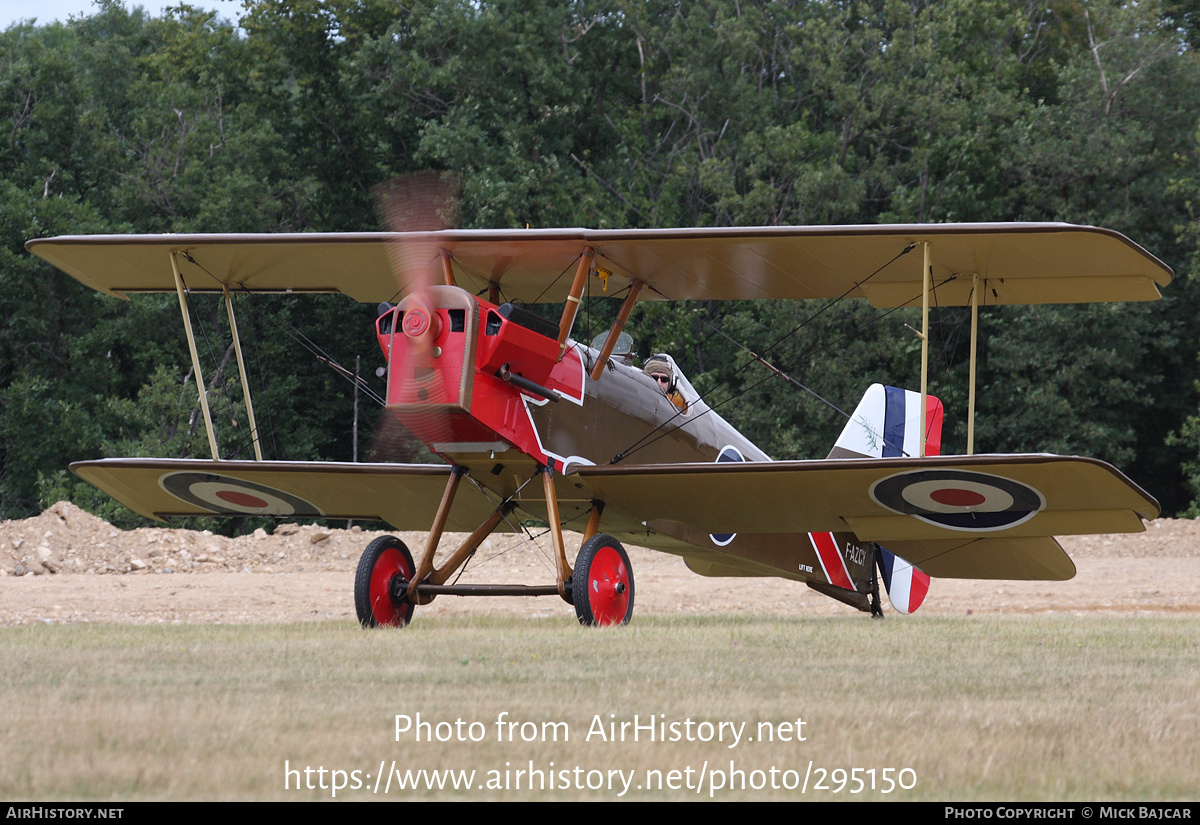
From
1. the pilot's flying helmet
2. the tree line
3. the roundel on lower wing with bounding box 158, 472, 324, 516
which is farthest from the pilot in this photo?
the tree line

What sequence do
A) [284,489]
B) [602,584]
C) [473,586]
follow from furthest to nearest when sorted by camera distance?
[284,489], [602,584], [473,586]

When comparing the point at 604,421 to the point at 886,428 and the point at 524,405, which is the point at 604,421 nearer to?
the point at 524,405

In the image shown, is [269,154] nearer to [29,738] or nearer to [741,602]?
[741,602]

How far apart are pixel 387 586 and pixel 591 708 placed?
445 cm

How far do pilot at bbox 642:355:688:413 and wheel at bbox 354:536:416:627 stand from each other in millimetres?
2544

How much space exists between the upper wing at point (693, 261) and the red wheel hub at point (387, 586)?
2.16 meters

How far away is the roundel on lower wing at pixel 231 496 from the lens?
1044 centimetres

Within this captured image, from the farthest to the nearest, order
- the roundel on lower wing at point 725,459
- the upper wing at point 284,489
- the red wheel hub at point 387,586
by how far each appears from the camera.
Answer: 1. the roundel on lower wing at point 725,459
2. the upper wing at point 284,489
3. the red wheel hub at point 387,586

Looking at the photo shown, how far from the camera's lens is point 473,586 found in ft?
27.2

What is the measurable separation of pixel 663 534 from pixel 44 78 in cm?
2718

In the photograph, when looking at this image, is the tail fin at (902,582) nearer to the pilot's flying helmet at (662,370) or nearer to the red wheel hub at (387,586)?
the pilot's flying helmet at (662,370)

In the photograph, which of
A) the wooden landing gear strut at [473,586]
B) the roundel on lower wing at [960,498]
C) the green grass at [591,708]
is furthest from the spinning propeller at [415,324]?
the roundel on lower wing at [960,498]

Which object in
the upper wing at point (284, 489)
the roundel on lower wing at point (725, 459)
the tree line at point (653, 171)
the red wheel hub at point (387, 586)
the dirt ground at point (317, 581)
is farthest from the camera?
the tree line at point (653, 171)

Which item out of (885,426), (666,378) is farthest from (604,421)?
(885,426)
